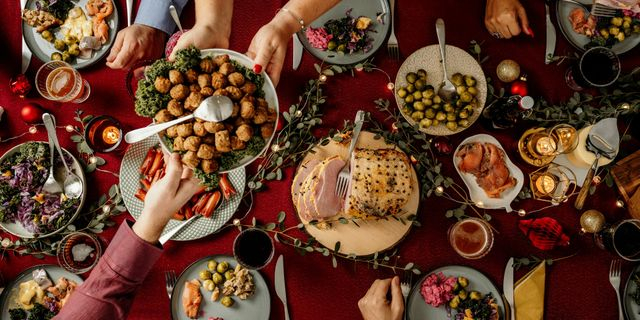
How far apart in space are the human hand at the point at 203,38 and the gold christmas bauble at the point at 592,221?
6.58 ft

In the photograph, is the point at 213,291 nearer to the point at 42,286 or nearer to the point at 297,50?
the point at 42,286

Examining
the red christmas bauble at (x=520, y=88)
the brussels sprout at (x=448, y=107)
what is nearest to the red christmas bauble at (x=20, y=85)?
the brussels sprout at (x=448, y=107)

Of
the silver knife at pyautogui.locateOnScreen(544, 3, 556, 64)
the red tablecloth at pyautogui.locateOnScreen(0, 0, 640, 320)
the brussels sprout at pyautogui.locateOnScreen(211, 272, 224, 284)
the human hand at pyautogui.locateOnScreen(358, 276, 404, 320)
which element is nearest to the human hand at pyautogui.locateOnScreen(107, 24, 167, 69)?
the red tablecloth at pyautogui.locateOnScreen(0, 0, 640, 320)

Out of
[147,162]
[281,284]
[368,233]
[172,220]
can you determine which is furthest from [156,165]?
[368,233]

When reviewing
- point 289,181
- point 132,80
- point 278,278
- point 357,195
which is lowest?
point 278,278

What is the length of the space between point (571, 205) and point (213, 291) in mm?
1883

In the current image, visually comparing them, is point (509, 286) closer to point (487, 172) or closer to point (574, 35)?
point (487, 172)

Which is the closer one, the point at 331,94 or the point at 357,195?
the point at 357,195

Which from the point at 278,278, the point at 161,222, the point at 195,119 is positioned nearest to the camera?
the point at 195,119

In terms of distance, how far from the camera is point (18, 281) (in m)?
2.12

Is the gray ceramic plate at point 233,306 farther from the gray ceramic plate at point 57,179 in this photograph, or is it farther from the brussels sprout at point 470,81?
the brussels sprout at point 470,81

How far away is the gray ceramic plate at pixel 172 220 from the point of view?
2.11m

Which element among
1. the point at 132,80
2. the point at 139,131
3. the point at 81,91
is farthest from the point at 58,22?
the point at 139,131

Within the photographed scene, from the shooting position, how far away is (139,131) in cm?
160
